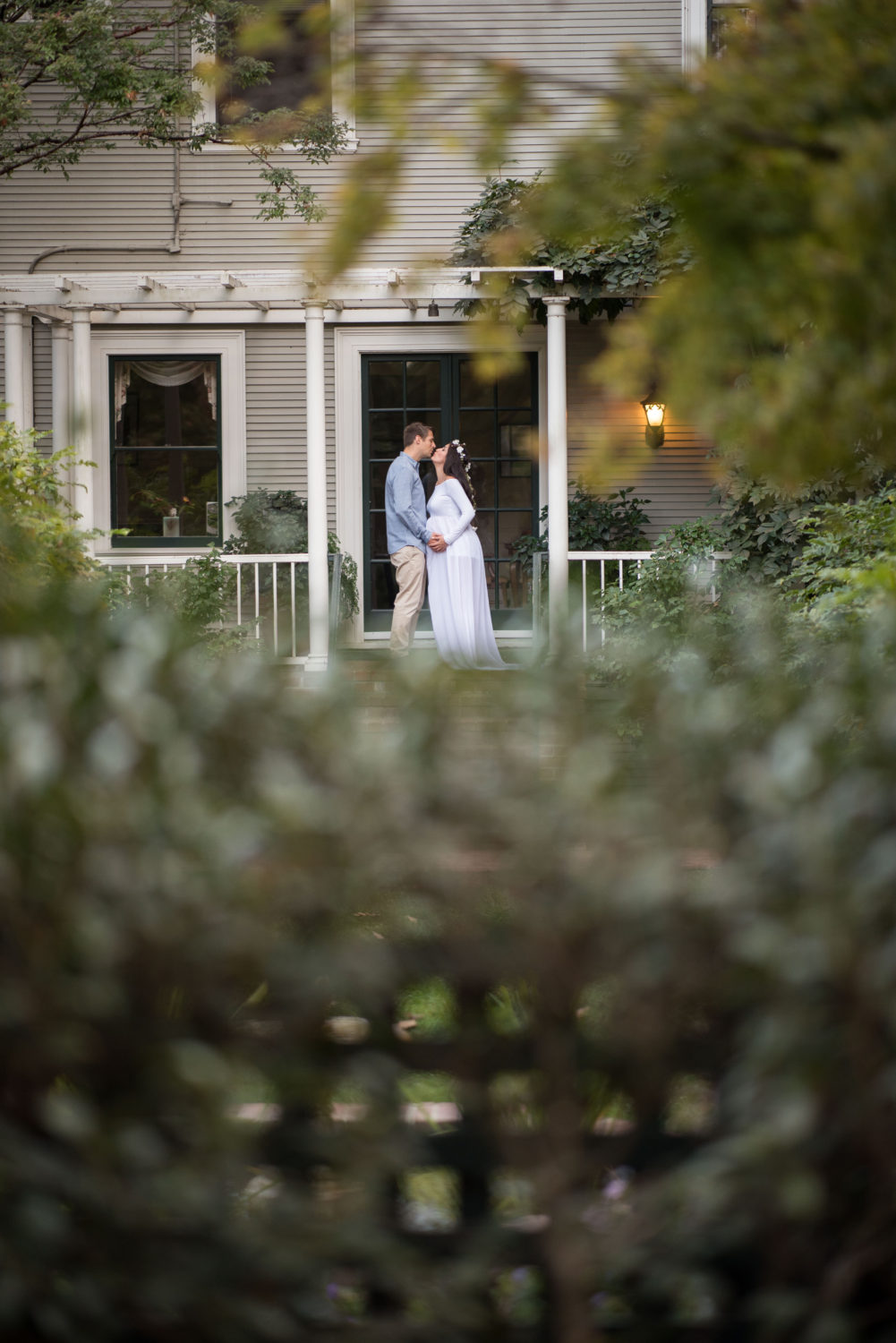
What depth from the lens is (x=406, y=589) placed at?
32.4ft

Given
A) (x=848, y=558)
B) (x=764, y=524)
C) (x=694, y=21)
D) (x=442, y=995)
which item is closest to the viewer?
(x=442, y=995)

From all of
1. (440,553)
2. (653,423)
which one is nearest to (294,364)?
(440,553)

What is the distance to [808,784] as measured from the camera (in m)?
1.35

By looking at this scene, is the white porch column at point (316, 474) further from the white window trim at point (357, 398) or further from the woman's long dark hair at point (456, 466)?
the white window trim at point (357, 398)

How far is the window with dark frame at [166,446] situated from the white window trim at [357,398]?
110 cm

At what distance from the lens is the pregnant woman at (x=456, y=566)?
9.73 meters

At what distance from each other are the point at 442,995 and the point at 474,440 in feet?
32.0

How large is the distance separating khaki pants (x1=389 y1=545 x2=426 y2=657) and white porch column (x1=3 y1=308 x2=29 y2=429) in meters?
3.07

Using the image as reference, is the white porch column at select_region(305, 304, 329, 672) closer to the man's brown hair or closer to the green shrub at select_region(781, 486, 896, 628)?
the man's brown hair

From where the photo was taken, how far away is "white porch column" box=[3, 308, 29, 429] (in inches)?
Result: 362

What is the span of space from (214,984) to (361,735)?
356 millimetres

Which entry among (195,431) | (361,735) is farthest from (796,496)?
(361,735)

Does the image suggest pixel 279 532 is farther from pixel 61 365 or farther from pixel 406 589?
pixel 61 365

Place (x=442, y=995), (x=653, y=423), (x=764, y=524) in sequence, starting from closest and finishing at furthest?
(x=442, y=995) → (x=764, y=524) → (x=653, y=423)
